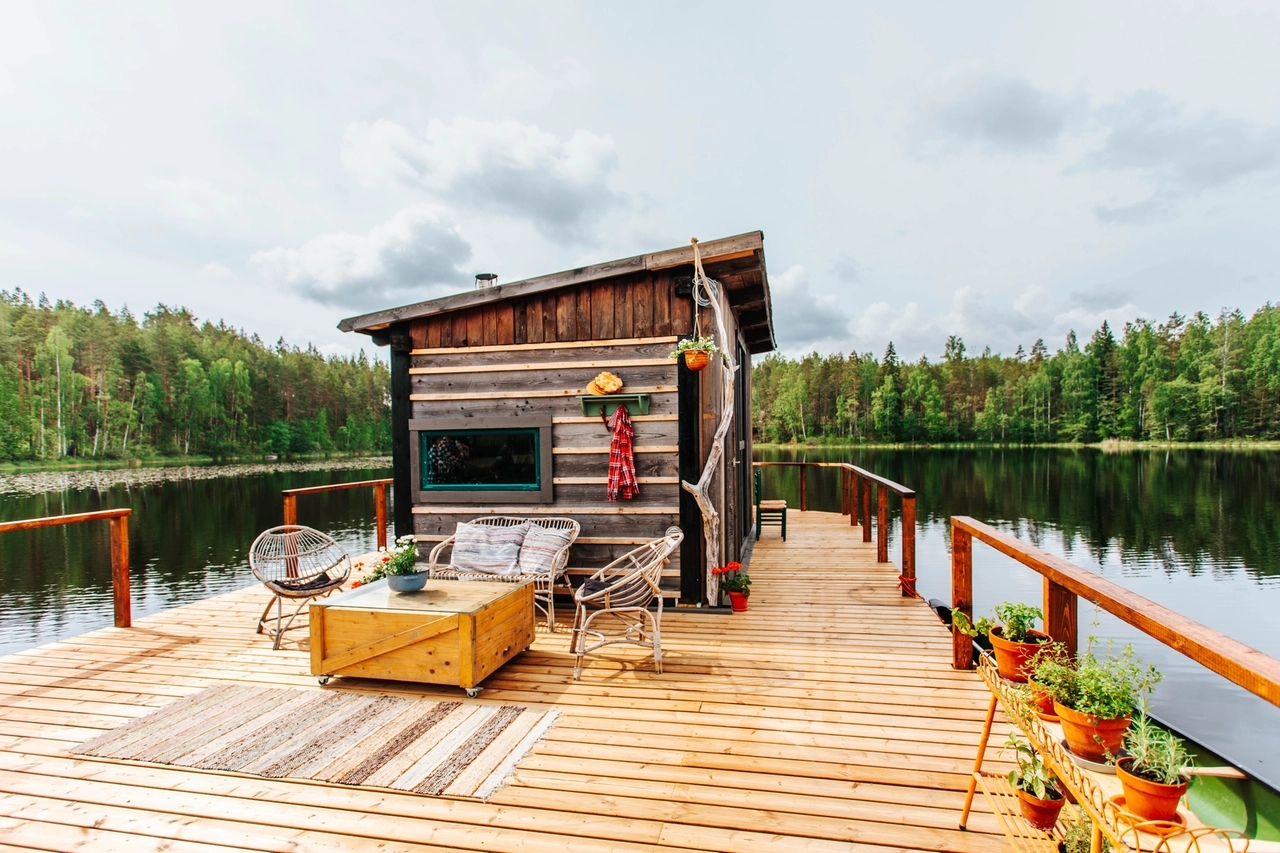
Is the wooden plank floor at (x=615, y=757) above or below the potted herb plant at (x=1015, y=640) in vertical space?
below

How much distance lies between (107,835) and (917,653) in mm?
4297

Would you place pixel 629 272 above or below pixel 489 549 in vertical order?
above

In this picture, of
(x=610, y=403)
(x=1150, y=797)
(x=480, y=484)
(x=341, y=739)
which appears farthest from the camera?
(x=480, y=484)

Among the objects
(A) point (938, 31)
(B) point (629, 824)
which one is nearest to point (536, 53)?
(A) point (938, 31)

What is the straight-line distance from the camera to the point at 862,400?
2012 inches

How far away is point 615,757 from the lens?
272 centimetres

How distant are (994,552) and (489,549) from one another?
11.3m

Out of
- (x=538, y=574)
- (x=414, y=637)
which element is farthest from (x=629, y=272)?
(x=414, y=637)

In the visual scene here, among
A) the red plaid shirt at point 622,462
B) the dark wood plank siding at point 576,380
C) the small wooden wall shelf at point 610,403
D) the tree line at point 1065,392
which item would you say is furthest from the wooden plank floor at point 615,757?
the tree line at point 1065,392

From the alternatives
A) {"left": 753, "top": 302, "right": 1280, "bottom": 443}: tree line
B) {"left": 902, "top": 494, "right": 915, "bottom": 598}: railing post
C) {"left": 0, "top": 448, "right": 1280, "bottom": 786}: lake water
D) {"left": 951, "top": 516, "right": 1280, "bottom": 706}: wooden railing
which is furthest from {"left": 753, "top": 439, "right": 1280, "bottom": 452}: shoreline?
{"left": 951, "top": 516, "right": 1280, "bottom": 706}: wooden railing

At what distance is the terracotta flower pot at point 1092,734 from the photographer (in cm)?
154

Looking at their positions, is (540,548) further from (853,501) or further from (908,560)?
(853,501)

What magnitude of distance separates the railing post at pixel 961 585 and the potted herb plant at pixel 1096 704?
2022mm

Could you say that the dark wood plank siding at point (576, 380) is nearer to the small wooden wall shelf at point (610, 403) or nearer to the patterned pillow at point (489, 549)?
the small wooden wall shelf at point (610, 403)
